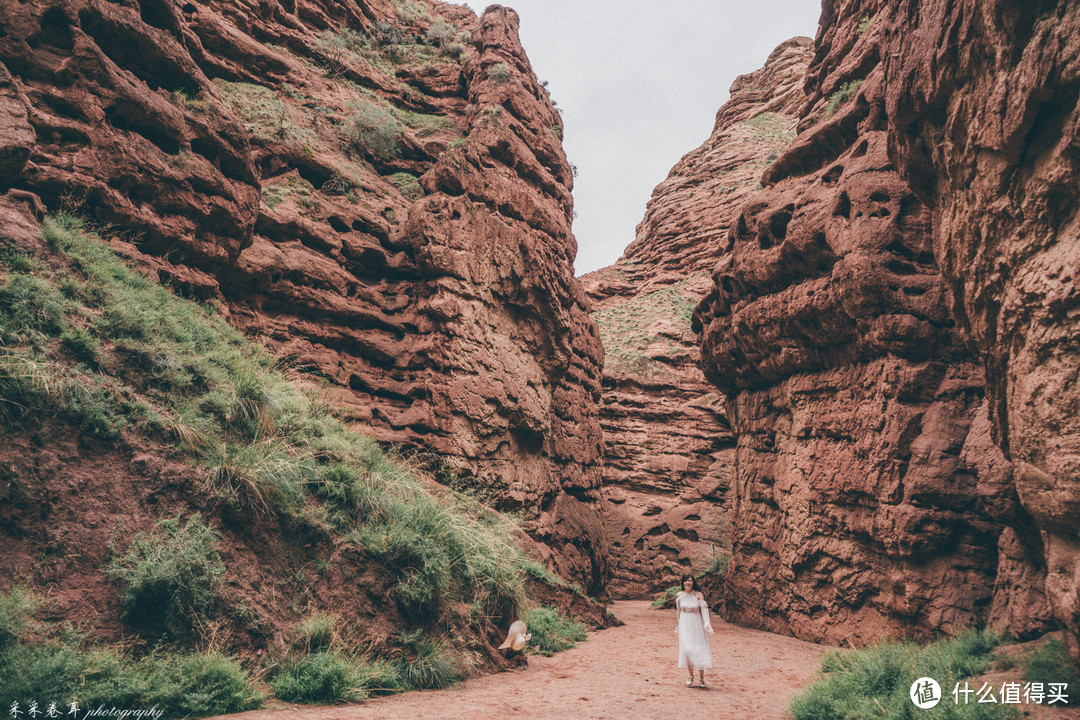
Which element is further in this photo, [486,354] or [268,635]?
[486,354]

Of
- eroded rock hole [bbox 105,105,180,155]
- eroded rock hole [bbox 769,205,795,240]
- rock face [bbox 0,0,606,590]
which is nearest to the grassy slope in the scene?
rock face [bbox 0,0,606,590]

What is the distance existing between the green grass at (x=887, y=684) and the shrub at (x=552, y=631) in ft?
16.0

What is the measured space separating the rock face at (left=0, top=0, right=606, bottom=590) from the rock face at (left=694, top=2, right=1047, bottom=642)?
5.14m

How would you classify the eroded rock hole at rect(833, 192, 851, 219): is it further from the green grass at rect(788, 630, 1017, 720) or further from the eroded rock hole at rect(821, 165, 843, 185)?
the green grass at rect(788, 630, 1017, 720)

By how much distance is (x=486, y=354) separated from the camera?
13133 millimetres

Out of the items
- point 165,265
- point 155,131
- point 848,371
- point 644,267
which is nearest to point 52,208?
point 165,265

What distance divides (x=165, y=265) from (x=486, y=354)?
21.6ft

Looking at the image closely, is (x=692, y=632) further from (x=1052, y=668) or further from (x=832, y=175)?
(x=832, y=175)

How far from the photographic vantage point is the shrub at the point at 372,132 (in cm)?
1519

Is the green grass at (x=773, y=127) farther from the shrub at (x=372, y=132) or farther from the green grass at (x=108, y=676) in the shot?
the green grass at (x=108, y=676)

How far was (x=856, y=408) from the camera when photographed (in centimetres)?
1104

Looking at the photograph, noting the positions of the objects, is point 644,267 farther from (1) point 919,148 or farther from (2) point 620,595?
(1) point 919,148

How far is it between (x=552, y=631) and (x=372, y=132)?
13509mm

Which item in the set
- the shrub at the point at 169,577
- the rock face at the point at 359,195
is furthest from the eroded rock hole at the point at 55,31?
the shrub at the point at 169,577
